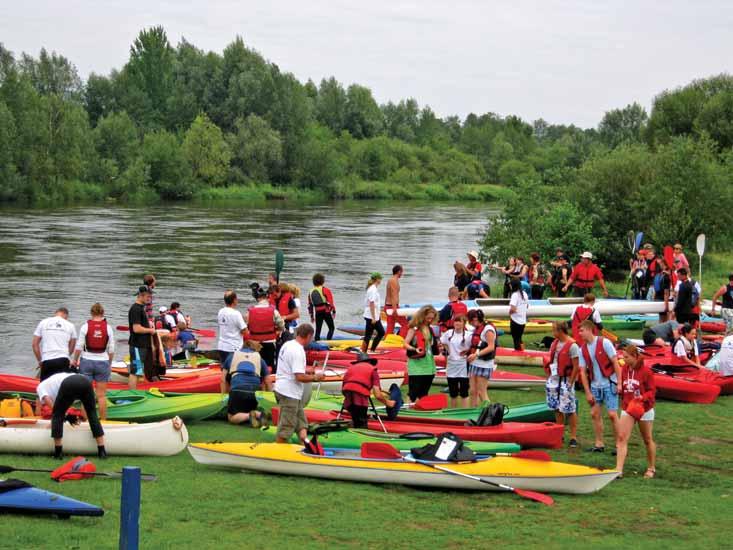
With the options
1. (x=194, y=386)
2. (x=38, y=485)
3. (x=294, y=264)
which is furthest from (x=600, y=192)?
(x=38, y=485)

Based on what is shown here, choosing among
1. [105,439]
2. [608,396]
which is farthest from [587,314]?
[105,439]

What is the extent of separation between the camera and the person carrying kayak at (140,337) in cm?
1233

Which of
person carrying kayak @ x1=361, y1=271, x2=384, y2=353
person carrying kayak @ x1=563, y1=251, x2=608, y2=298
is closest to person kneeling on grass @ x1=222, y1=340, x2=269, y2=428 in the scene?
person carrying kayak @ x1=361, y1=271, x2=384, y2=353

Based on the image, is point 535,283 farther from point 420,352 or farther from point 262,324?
→ point 420,352

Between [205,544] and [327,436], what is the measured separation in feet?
9.26

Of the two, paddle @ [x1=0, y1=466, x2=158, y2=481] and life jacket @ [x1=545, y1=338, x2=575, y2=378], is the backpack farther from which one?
paddle @ [x1=0, y1=466, x2=158, y2=481]

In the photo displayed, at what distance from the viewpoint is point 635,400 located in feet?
29.6

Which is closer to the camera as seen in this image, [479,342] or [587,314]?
[479,342]

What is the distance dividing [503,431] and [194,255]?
2774cm

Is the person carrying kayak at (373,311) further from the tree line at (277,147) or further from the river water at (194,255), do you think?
the tree line at (277,147)

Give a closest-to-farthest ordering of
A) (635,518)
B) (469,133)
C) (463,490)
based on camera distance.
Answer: (635,518) → (463,490) → (469,133)

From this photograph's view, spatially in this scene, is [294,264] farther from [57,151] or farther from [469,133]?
[469,133]

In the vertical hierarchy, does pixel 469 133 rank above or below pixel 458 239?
above

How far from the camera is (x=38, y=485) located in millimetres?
8406
